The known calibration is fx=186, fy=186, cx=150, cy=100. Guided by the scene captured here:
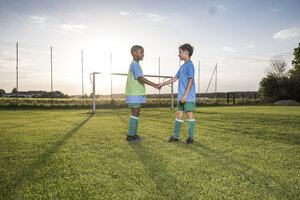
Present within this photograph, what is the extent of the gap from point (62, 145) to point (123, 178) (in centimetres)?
182

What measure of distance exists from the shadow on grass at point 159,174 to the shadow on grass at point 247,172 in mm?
669

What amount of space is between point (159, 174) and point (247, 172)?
0.93 metres

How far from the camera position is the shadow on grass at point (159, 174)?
1.53 meters

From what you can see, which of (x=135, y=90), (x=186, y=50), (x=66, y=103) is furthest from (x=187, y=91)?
(x=66, y=103)

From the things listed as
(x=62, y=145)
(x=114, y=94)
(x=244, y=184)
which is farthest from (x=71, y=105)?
(x=244, y=184)

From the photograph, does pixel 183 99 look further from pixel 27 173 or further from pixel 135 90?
pixel 27 173

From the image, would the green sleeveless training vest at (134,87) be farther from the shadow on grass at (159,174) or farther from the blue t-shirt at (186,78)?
the shadow on grass at (159,174)

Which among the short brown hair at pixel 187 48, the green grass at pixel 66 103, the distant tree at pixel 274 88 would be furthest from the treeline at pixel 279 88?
the short brown hair at pixel 187 48

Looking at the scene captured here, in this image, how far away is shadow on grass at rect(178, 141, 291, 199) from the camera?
1597mm

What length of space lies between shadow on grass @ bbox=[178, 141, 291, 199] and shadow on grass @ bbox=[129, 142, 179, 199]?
669 mm

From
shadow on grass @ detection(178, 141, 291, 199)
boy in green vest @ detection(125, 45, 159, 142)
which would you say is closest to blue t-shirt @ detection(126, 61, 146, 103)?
boy in green vest @ detection(125, 45, 159, 142)

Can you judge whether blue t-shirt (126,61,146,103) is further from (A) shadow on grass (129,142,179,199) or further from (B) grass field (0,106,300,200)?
(A) shadow on grass (129,142,179,199)

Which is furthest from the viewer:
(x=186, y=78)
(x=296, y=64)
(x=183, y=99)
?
(x=296, y=64)

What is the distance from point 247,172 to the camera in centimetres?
194
